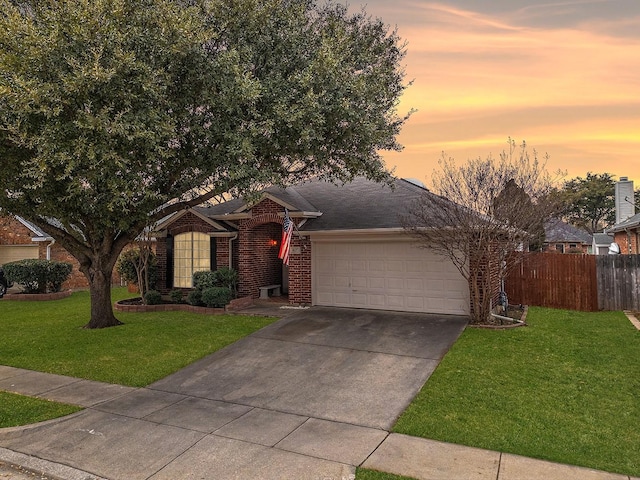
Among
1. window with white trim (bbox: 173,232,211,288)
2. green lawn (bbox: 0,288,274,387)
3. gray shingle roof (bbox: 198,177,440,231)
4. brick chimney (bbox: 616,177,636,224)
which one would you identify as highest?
brick chimney (bbox: 616,177,636,224)

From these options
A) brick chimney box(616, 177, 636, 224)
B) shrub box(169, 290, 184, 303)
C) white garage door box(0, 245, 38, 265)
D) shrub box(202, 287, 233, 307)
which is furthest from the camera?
brick chimney box(616, 177, 636, 224)

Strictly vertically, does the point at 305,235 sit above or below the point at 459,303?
above

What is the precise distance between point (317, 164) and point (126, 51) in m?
4.89

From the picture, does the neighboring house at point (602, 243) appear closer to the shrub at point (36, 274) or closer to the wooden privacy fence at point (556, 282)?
the wooden privacy fence at point (556, 282)

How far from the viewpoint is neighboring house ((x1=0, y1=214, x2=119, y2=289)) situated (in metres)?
22.7

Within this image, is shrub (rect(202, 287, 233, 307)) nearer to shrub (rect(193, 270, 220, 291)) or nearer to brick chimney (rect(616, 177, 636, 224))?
shrub (rect(193, 270, 220, 291))

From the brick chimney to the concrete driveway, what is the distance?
79.7 ft

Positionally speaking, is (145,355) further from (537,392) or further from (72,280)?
(72,280)

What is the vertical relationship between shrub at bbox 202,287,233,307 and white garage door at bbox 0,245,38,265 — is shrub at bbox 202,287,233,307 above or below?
below

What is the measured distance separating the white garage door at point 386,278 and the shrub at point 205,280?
353 cm

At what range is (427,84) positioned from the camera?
14.1 m

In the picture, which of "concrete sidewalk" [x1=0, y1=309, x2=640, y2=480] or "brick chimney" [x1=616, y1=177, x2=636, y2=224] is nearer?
"concrete sidewalk" [x1=0, y1=309, x2=640, y2=480]

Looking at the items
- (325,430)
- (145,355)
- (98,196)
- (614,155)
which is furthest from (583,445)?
(614,155)

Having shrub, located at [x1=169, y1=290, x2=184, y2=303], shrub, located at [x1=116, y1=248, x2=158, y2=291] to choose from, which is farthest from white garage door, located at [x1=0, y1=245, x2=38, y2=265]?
shrub, located at [x1=169, y1=290, x2=184, y2=303]
